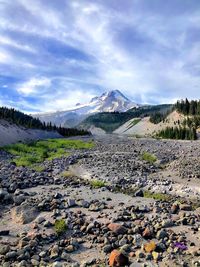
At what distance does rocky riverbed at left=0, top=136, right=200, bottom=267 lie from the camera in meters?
15.9

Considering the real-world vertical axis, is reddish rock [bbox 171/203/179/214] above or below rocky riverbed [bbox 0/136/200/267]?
above

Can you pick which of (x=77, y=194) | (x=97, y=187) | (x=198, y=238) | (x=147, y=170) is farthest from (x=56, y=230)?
(x=147, y=170)

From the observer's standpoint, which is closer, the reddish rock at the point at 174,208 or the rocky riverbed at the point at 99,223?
the rocky riverbed at the point at 99,223

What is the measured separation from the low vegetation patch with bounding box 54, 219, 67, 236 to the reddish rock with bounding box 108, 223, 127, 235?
7.32ft

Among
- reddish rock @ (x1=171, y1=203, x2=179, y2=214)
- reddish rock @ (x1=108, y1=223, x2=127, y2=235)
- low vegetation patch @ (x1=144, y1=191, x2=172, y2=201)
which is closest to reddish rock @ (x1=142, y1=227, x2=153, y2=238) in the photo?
reddish rock @ (x1=108, y1=223, x2=127, y2=235)

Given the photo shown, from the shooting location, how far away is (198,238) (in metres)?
17.6

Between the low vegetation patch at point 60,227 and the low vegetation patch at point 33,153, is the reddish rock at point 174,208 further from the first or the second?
the low vegetation patch at point 33,153

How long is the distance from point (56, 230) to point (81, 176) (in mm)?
22127

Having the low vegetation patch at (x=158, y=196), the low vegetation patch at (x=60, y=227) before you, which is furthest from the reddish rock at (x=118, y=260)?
the low vegetation patch at (x=158, y=196)

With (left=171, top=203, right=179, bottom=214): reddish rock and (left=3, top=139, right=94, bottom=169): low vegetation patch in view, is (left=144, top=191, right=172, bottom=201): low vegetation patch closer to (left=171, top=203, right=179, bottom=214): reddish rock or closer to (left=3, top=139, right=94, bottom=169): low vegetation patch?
(left=171, top=203, right=179, bottom=214): reddish rock

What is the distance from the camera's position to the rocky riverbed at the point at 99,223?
52.1 feet

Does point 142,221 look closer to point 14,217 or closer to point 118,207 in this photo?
point 118,207

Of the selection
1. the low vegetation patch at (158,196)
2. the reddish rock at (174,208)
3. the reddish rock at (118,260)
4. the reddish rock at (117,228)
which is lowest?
the reddish rock at (118,260)

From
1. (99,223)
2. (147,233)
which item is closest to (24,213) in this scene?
(99,223)
